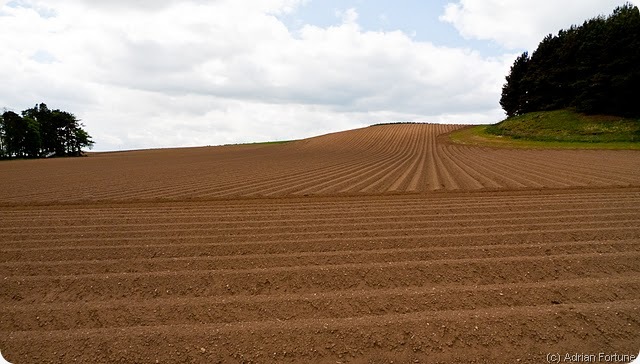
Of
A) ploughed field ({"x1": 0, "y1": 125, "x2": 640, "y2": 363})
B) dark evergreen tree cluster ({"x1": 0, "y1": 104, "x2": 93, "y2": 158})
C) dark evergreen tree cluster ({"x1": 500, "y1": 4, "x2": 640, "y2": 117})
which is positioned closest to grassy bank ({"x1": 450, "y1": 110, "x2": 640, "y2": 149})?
dark evergreen tree cluster ({"x1": 500, "y1": 4, "x2": 640, "y2": 117})

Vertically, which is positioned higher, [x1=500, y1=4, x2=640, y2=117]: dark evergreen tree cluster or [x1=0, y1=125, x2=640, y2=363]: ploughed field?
[x1=500, y1=4, x2=640, y2=117]: dark evergreen tree cluster

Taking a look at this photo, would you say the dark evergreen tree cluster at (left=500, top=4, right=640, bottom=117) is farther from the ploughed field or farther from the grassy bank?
the ploughed field

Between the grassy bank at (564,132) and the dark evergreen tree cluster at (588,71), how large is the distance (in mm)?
1939

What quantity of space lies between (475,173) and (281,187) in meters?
9.52

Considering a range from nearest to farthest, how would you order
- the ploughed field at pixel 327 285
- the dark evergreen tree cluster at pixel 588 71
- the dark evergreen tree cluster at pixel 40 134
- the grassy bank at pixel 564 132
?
1. the ploughed field at pixel 327 285
2. the grassy bank at pixel 564 132
3. the dark evergreen tree cluster at pixel 588 71
4. the dark evergreen tree cluster at pixel 40 134

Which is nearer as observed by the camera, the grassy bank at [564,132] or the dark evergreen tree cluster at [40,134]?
the grassy bank at [564,132]

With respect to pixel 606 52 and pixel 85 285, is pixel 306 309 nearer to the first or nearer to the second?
pixel 85 285

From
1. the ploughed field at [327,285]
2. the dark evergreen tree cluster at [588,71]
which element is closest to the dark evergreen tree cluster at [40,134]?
the ploughed field at [327,285]

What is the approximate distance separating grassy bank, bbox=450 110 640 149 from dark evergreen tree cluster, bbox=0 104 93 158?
208 feet

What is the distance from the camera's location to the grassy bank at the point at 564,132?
104 ft

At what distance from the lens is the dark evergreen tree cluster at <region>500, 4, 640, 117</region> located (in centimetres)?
3500

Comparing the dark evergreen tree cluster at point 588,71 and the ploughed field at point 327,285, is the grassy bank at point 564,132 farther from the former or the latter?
the ploughed field at point 327,285

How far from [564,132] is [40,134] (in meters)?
74.2

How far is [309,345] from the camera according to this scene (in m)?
3.72
